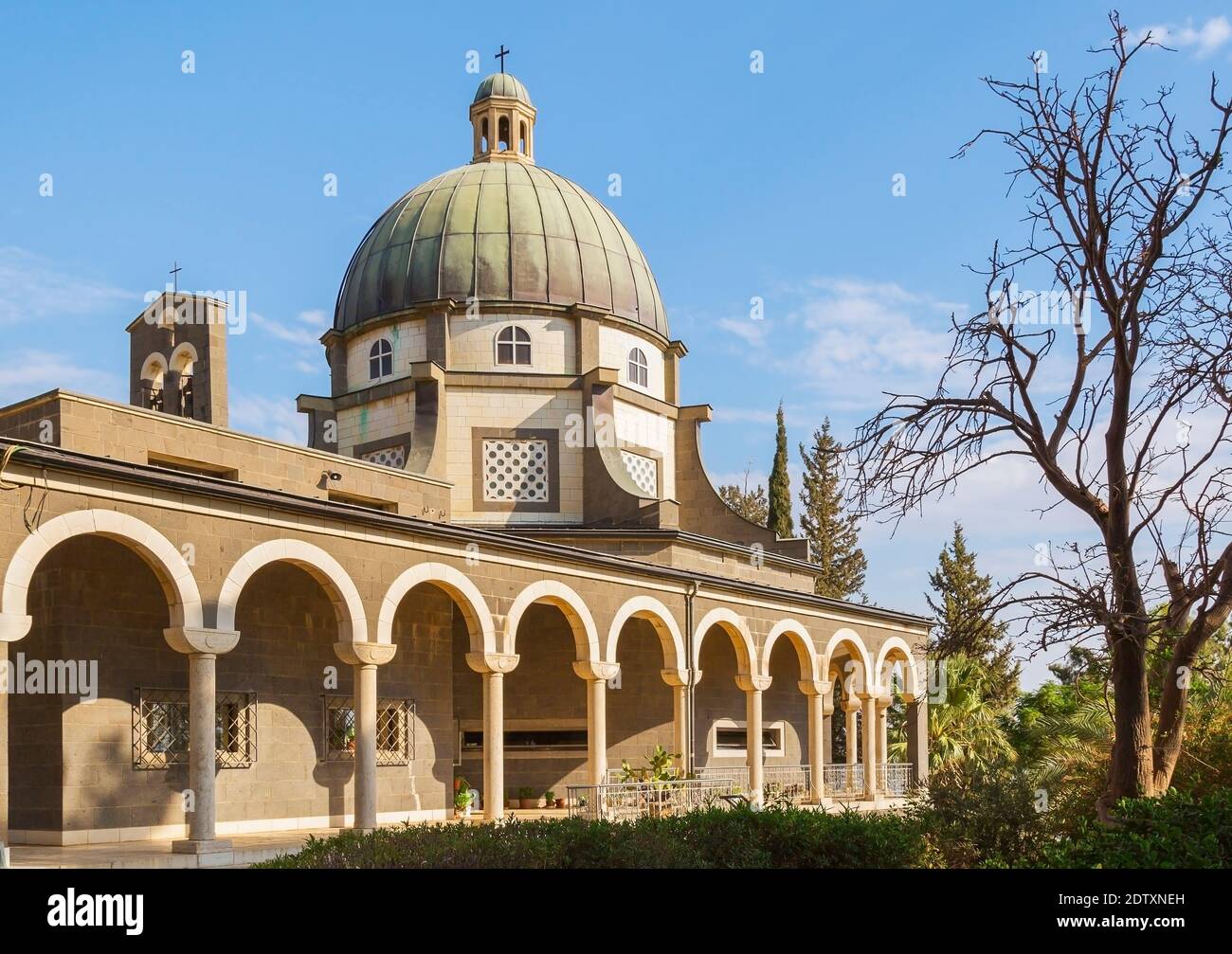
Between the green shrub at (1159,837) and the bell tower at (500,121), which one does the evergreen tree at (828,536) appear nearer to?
the bell tower at (500,121)

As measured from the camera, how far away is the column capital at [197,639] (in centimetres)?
1675

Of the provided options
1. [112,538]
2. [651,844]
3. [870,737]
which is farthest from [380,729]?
[870,737]

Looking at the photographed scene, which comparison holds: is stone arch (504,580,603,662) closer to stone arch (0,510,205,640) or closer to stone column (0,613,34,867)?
stone arch (0,510,205,640)

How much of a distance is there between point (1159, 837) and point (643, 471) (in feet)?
81.8

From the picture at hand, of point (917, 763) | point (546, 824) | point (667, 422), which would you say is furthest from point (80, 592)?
point (917, 763)

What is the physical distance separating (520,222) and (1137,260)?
23701 mm

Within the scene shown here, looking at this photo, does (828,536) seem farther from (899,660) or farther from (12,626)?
(12,626)

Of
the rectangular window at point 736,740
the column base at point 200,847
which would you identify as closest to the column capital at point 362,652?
the column base at point 200,847

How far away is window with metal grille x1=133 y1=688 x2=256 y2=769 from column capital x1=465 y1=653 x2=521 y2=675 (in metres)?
3.52

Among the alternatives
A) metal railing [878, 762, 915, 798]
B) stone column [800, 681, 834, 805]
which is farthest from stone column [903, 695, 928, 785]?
stone column [800, 681, 834, 805]

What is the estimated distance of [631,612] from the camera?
25.4m

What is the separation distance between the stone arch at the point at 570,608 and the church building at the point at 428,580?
6 cm

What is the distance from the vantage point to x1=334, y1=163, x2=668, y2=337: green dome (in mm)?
32719
